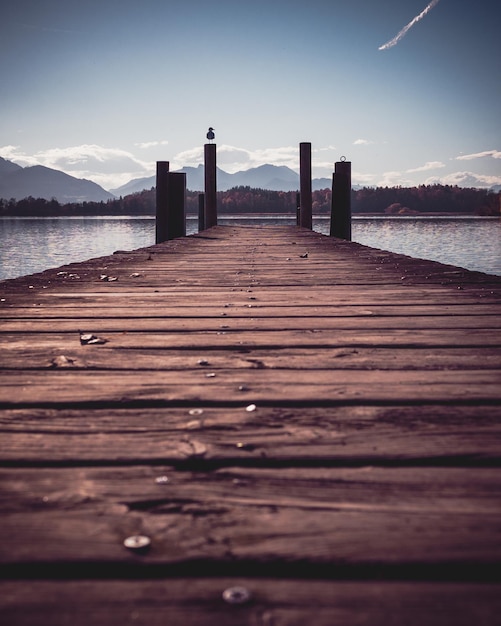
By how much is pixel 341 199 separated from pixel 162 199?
3.61 metres

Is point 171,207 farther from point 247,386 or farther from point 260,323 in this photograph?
point 247,386

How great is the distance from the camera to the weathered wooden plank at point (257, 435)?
111cm

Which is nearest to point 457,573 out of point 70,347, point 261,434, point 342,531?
point 342,531

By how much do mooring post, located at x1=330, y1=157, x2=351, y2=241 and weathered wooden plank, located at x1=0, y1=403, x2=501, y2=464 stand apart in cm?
964

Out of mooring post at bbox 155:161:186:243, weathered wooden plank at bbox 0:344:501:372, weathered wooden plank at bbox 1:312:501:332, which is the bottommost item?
weathered wooden plank at bbox 0:344:501:372

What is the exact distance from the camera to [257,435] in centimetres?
122

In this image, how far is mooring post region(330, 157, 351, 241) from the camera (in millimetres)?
10469

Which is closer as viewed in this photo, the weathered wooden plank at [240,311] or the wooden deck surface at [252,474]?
the wooden deck surface at [252,474]

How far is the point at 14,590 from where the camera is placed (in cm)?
73

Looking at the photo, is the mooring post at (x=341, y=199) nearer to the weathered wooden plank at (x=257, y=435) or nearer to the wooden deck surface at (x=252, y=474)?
the wooden deck surface at (x=252, y=474)

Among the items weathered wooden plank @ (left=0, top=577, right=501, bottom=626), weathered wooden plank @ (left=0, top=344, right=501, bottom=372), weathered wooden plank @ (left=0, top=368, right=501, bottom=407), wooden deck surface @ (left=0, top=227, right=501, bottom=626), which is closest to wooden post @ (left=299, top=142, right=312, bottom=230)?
wooden deck surface @ (left=0, top=227, right=501, bottom=626)

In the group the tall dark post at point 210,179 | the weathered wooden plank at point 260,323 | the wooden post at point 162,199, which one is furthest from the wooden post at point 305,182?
the weathered wooden plank at point 260,323

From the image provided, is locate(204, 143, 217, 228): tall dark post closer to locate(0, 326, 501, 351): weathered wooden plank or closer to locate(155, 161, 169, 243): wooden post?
locate(155, 161, 169, 243): wooden post

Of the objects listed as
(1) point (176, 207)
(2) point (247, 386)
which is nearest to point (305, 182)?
(1) point (176, 207)
